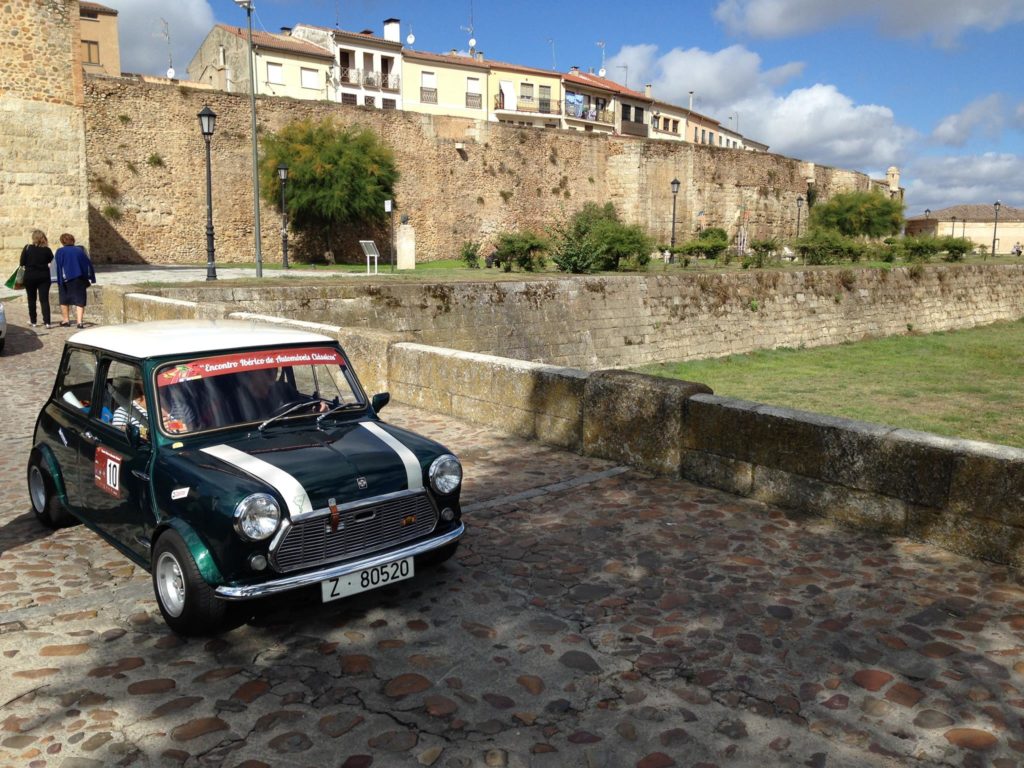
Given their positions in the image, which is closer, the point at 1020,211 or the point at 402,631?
the point at 402,631

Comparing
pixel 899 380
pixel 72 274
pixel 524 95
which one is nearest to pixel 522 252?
pixel 899 380

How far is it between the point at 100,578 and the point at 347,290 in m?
11.7

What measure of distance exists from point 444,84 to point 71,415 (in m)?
55.3

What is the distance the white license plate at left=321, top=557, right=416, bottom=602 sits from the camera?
3914 millimetres

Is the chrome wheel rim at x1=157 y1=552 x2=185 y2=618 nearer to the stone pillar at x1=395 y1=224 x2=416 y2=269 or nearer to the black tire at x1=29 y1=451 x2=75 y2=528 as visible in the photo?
the black tire at x1=29 y1=451 x2=75 y2=528

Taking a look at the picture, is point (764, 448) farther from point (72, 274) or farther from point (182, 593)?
point (72, 274)

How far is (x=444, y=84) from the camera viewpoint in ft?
185

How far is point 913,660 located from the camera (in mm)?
3682

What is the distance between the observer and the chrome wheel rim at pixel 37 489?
5266 millimetres

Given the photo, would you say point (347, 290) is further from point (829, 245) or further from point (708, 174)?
point (708, 174)

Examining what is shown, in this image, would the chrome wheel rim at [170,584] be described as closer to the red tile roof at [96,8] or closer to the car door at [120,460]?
the car door at [120,460]

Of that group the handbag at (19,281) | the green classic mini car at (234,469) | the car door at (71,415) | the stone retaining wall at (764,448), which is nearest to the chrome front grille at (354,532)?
the green classic mini car at (234,469)

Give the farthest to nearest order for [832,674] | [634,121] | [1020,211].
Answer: [1020,211] → [634,121] → [832,674]

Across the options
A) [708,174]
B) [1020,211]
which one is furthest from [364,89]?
[1020,211]
